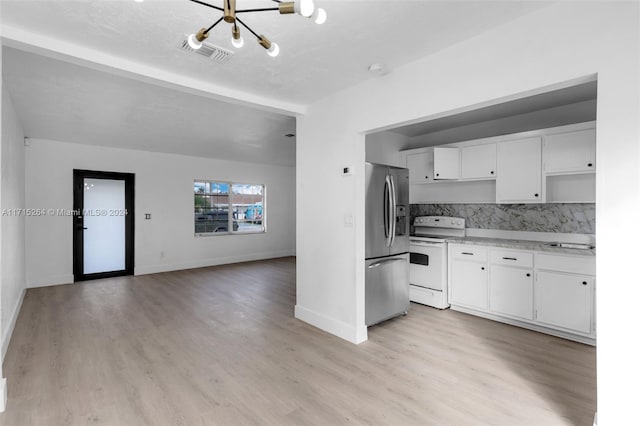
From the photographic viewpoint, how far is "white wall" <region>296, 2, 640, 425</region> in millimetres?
1705

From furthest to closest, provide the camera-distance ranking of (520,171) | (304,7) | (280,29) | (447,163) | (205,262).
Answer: (205,262) → (447,163) → (520,171) → (280,29) → (304,7)

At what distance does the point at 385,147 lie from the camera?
4.97 m

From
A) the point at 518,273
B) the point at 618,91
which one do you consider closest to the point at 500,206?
the point at 518,273

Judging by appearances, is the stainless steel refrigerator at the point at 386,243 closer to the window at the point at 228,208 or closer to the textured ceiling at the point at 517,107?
the textured ceiling at the point at 517,107

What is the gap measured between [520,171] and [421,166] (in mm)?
1348

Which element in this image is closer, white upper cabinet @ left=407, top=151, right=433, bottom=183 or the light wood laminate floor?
the light wood laminate floor

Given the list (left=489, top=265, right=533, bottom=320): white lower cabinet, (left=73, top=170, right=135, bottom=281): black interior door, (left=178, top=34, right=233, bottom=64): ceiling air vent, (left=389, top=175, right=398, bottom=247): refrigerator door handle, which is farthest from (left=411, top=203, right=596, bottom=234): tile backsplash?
(left=73, top=170, right=135, bottom=281): black interior door

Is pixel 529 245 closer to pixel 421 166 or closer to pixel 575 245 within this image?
pixel 575 245

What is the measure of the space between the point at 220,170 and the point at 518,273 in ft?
20.8

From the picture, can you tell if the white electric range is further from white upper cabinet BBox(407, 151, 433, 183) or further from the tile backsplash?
white upper cabinet BBox(407, 151, 433, 183)

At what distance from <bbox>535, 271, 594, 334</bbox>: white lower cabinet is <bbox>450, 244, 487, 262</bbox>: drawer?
1.95 ft

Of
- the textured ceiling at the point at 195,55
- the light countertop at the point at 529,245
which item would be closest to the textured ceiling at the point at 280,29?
the textured ceiling at the point at 195,55

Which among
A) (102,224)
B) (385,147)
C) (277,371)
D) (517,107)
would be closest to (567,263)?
(517,107)

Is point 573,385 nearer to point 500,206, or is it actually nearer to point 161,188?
point 500,206
